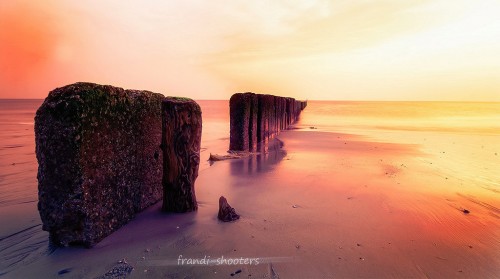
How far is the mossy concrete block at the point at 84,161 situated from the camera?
2.63 meters

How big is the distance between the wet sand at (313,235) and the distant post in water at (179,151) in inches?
8.7

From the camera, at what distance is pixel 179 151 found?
3.63 meters

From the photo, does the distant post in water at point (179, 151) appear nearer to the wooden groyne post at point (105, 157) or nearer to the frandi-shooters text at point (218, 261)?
the wooden groyne post at point (105, 157)

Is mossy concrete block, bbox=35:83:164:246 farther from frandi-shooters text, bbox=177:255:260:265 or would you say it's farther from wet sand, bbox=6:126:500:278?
frandi-shooters text, bbox=177:255:260:265

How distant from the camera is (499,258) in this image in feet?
8.95

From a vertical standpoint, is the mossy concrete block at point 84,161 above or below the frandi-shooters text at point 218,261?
above

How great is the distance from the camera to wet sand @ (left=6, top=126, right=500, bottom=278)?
8.31ft

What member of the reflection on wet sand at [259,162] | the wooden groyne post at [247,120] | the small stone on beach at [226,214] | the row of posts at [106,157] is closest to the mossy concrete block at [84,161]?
the row of posts at [106,157]

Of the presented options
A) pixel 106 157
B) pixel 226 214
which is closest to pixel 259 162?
pixel 226 214

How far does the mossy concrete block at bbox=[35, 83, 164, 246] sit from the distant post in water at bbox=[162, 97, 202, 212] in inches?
15.9

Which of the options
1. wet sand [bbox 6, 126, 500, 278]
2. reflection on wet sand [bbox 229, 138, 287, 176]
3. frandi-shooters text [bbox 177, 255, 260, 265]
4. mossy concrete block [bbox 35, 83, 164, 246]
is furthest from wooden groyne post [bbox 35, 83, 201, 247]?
reflection on wet sand [bbox 229, 138, 287, 176]

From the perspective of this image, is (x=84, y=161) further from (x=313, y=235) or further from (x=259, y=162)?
(x=259, y=162)

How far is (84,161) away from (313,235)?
2.32 meters

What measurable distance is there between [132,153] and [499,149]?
10.5 m
